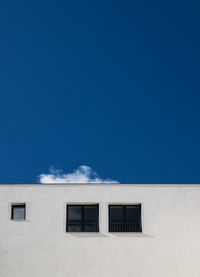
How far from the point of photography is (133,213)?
85.0 ft

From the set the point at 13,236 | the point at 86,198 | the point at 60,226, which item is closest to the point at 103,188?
the point at 86,198

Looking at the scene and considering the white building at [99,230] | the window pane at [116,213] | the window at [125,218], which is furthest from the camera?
the window pane at [116,213]

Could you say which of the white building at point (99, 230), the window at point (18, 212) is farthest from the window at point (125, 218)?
the window at point (18, 212)

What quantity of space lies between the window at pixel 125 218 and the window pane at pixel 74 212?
1510 mm

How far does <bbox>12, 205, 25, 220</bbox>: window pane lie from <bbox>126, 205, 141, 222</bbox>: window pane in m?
4.94

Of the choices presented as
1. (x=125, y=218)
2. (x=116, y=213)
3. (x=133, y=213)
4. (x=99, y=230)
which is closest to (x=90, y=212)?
(x=99, y=230)

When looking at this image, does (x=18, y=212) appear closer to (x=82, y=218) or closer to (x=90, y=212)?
(x=82, y=218)

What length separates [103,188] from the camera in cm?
2608

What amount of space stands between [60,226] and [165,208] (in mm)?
4972

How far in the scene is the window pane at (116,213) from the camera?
25.8 metres

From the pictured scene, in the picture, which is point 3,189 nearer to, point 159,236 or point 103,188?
point 103,188

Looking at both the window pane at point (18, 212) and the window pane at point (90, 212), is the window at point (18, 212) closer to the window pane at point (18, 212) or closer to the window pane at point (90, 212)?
the window pane at point (18, 212)

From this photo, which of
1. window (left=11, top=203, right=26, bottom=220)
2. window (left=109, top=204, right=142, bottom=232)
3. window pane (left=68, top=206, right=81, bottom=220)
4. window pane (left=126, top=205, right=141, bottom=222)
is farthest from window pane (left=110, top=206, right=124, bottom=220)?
window (left=11, top=203, right=26, bottom=220)

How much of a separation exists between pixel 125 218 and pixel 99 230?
1.38 meters
